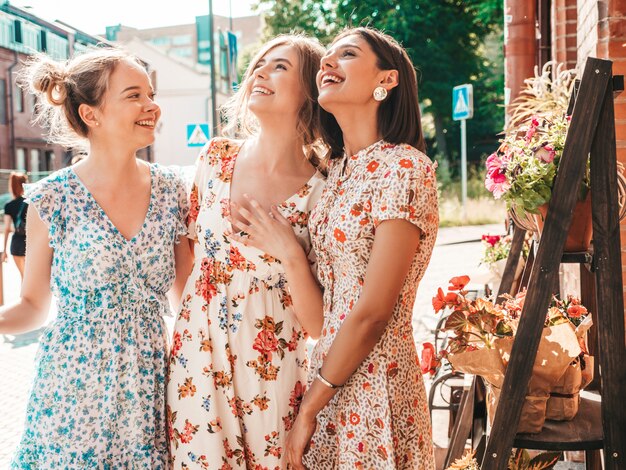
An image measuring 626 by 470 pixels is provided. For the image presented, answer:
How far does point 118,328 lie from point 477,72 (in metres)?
27.8

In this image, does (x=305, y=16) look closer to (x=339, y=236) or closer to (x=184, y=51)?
(x=339, y=236)

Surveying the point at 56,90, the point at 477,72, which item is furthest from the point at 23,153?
the point at 56,90

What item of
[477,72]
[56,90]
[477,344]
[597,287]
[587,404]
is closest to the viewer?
[597,287]

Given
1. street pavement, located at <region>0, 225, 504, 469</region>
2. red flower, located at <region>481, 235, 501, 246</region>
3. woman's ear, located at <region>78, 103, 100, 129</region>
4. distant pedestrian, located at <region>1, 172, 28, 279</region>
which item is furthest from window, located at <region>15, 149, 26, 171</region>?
woman's ear, located at <region>78, 103, 100, 129</region>

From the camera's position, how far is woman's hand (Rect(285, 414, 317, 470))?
2.16 metres

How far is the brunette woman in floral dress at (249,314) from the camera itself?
2.46 metres

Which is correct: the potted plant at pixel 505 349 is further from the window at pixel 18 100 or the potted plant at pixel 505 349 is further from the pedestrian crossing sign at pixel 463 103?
the window at pixel 18 100

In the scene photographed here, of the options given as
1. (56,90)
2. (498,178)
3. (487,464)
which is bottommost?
(487,464)

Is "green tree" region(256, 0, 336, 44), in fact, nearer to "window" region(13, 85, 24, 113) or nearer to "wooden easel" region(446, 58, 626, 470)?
"window" region(13, 85, 24, 113)

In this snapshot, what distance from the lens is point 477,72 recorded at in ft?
93.9

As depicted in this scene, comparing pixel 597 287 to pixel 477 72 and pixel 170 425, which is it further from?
pixel 477 72

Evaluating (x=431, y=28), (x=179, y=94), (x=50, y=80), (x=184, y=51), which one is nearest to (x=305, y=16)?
(x=431, y=28)

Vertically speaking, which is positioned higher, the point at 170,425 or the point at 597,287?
the point at 597,287

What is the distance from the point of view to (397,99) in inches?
89.1
